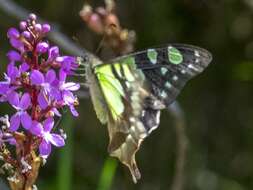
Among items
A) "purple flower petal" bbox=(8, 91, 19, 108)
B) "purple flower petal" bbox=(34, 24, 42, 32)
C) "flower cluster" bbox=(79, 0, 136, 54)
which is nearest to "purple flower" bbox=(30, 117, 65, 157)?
"purple flower petal" bbox=(8, 91, 19, 108)

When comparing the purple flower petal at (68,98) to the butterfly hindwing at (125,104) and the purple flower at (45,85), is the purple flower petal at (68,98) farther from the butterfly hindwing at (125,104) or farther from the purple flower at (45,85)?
the butterfly hindwing at (125,104)

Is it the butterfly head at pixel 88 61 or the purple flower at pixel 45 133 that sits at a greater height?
the butterfly head at pixel 88 61

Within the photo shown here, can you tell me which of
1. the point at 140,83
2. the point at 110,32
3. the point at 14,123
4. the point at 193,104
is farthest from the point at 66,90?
the point at 193,104

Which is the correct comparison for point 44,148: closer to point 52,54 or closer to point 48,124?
point 48,124

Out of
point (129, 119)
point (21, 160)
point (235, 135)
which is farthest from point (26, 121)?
point (235, 135)

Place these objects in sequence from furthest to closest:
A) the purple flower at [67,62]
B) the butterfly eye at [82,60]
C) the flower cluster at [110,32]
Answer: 1. the flower cluster at [110,32]
2. the butterfly eye at [82,60]
3. the purple flower at [67,62]

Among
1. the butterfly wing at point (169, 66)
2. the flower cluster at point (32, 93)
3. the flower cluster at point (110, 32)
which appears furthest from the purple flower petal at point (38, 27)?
the flower cluster at point (110, 32)

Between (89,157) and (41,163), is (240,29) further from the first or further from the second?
(41,163)

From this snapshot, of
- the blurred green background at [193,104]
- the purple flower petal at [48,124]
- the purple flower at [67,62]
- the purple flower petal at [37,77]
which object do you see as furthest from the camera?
the blurred green background at [193,104]
